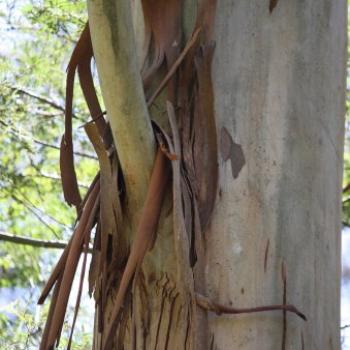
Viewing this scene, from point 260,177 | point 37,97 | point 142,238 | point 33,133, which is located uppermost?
point 37,97

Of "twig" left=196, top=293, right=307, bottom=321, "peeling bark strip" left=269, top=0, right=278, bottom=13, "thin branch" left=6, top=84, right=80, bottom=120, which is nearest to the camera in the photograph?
"twig" left=196, top=293, right=307, bottom=321

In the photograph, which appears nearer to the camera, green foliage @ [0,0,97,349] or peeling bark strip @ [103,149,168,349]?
peeling bark strip @ [103,149,168,349]

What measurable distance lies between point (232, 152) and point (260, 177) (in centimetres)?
8

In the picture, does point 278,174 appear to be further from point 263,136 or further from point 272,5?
point 272,5

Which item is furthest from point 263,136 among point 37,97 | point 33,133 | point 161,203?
point 33,133

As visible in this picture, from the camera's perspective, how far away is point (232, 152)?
1698 millimetres

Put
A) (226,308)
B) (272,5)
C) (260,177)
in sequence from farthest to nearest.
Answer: (272,5)
(260,177)
(226,308)

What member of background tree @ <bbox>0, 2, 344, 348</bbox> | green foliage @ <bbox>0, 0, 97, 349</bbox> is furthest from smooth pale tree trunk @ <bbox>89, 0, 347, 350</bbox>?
green foliage @ <bbox>0, 0, 97, 349</bbox>

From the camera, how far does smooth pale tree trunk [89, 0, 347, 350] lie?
1.58 m

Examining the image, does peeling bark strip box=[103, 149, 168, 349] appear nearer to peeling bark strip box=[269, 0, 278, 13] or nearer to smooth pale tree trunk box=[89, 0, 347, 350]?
smooth pale tree trunk box=[89, 0, 347, 350]

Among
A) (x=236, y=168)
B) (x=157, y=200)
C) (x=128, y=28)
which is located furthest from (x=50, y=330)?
(x=128, y=28)

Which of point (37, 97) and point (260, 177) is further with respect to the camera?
point (37, 97)

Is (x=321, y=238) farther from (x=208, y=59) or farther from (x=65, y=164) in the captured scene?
(x=65, y=164)

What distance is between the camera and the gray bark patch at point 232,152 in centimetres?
169
